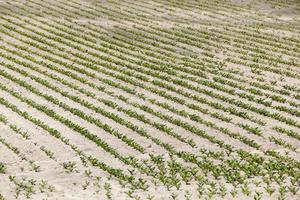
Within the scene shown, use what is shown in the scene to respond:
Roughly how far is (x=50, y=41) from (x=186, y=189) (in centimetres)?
1531

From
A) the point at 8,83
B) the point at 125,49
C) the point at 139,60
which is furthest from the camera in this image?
the point at 125,49

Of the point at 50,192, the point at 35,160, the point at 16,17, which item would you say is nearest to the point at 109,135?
the point at 35,160

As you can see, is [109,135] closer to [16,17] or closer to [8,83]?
[8,83]

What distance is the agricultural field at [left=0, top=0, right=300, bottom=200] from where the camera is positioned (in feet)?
41.4

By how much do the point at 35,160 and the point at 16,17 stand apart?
61.2 ft

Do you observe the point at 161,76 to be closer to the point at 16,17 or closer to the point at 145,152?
the point at 145,152

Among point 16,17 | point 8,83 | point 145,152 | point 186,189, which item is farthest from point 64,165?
point 16,17

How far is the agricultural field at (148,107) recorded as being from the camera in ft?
41.4

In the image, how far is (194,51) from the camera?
2441cm

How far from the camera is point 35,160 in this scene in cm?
1359

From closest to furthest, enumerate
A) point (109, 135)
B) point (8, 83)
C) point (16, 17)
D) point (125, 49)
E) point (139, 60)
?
1. point (109, 135)
2. point (8, 83)
3. point (139, 60)
4. point (125, 49)
5. point (16, 17)

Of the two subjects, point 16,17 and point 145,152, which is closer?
point 145,152

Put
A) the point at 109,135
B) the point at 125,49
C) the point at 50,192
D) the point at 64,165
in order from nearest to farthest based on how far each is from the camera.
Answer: the point at 50,192
the point at 64,165
the point at 109,135
the point at 125,49

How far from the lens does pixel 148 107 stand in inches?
685
